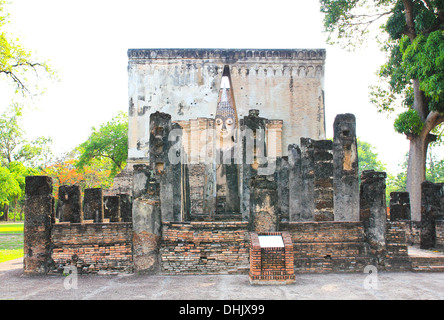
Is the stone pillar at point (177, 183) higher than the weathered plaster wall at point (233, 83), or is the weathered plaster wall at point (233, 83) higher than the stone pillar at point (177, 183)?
the weathered plaster wall at point (233, 83)

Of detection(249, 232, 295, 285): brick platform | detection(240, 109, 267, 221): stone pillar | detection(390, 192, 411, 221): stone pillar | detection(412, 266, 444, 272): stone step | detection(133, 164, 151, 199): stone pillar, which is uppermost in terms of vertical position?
detection(240, 109, 267, 221): stone pillar

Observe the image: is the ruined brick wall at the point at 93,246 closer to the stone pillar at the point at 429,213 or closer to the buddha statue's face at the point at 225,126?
the stone pillar at the point at 429,213

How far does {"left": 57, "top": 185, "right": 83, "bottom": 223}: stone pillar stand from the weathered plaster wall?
10181mm

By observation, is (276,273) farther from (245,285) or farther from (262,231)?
(262,231)

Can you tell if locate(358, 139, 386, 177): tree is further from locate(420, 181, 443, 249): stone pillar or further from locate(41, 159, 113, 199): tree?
locate(420, 181, 443, 249): stone pillar

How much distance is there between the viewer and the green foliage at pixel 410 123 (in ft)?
49.2

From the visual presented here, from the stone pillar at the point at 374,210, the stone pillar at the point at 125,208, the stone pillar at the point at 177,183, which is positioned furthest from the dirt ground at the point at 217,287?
the stone pillar at the point at 125,208

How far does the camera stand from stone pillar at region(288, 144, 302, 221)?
12.7 metres

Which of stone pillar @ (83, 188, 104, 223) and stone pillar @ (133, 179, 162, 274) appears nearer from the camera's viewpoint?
stone pillar @ (133, 179, 162, 274)

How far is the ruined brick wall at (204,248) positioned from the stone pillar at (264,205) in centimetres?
49

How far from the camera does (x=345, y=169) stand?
10172 mm

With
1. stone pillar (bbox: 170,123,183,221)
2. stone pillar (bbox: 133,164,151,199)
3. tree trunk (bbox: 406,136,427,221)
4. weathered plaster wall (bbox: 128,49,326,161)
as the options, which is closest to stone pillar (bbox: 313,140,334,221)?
stone pillar (bbox: 170,123,183,221)

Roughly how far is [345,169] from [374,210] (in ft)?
6.33
